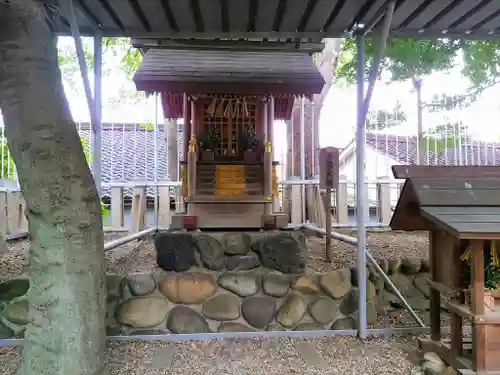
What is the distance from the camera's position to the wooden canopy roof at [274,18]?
11.7 feet

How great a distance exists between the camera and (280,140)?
29.1 feet

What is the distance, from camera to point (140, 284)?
4008 mm

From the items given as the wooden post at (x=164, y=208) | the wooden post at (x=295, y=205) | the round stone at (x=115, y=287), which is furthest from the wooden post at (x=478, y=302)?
the wooden post at (x=164, y=208)

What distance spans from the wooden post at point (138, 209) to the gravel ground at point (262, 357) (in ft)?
10.1

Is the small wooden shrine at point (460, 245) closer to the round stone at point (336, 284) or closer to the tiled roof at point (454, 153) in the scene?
the round stone at point (336, 284)

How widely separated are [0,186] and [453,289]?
576 centimetres

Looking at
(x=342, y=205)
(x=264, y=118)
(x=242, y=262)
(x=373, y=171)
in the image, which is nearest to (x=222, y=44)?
(x=264, y=118)

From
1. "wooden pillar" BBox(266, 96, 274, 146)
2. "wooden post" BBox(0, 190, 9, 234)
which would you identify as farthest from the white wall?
"wooden post" BBox(0, 190, 9, 234)

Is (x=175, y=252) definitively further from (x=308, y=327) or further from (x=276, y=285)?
(x=308, y=327)

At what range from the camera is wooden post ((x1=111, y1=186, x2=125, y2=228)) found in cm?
698

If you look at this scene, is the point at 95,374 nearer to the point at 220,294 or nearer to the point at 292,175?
the point at 220,294

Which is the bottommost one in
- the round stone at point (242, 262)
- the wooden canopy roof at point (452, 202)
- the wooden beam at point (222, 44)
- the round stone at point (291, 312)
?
the round stone at point (291, 312)

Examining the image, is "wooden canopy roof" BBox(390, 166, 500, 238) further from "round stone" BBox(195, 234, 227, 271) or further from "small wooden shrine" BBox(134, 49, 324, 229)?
"round stone" BBox(195, 234, 227, 271)

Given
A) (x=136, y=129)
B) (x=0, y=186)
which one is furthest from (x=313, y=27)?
(x=136, y=129)
